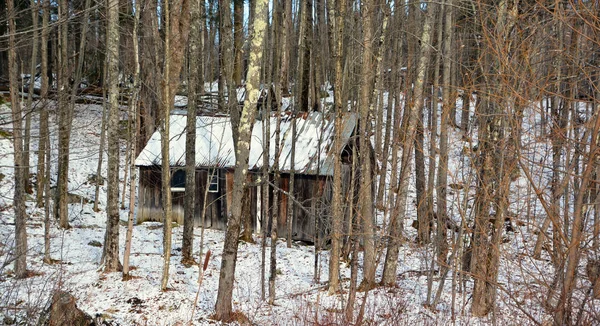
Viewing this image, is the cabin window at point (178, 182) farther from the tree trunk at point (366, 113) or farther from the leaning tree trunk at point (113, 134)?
the tree trunk at point (366, 113)

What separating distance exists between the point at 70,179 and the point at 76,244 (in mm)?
7522

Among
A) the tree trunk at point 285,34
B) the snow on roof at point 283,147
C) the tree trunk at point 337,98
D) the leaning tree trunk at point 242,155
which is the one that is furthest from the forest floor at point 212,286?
the tree trunk at point 285,34

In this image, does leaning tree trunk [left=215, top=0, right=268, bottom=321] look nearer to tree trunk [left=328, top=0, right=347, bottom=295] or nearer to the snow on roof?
tree trunk [left=328, top=0, right=347, bottom=295]

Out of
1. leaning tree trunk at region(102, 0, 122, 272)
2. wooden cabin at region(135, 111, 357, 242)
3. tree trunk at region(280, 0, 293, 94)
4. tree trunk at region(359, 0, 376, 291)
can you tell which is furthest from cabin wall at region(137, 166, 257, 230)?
tree trunk at region(359, 0, 376, 291)

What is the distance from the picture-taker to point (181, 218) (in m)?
17.3

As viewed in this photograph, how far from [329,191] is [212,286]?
19.4 feet

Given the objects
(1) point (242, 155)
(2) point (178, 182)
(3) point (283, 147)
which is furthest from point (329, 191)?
(1) point (242, 155)

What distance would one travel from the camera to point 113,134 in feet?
Result: 33.7

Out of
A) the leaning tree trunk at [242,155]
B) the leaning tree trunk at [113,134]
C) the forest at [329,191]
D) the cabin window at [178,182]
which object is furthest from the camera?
the cabin window at [178,182]

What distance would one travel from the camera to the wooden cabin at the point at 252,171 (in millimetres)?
15469

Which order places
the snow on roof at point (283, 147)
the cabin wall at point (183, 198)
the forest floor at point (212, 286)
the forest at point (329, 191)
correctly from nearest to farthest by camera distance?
1. the forest at point (329, 191)
2. the forest floor at point (212, 286)
3. the snow on roof at point (283, 147)
4. the cabin wall at point (183, 198)

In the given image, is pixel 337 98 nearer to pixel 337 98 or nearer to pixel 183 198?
pixel 337 98

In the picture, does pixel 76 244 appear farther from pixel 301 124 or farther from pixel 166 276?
pixel 301 124

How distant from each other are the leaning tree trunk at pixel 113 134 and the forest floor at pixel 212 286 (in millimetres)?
433
